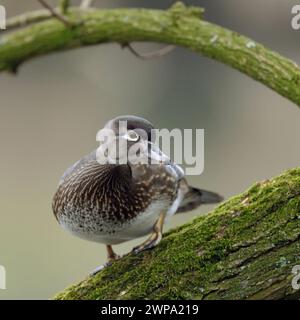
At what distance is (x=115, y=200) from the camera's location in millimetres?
3303

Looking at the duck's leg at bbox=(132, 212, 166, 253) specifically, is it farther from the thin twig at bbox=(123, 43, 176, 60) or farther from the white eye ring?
the thin twig at bbox=(123, 43, 176, 60)

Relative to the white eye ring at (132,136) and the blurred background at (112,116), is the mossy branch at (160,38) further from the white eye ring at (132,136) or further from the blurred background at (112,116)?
the blurred background at (112,116)

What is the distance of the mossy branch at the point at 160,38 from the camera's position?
3.59 m

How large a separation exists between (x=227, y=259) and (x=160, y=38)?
1.24 m

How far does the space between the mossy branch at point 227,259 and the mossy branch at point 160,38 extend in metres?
0.61

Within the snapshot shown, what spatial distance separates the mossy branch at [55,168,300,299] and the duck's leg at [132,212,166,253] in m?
0.04

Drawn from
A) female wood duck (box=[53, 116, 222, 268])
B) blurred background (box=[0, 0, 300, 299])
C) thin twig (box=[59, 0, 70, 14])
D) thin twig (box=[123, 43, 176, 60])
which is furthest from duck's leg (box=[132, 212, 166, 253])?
blurred background (box=[0, 0, 300, 299])

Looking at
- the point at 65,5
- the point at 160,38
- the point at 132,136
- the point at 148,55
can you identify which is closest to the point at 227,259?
the point at 132,136

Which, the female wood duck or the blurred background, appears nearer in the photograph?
the female wood duck

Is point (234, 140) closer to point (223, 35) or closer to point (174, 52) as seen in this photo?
point (174, 52)

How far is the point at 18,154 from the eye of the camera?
6777mm

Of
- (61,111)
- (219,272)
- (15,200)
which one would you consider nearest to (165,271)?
(219,272)

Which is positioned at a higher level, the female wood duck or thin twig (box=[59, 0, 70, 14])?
Result: thin twig (box=[59, 0, 70, 14])

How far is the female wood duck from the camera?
3283mm
